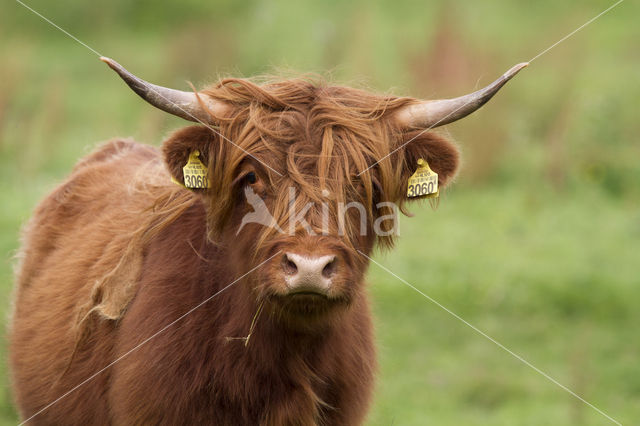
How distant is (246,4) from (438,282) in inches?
497

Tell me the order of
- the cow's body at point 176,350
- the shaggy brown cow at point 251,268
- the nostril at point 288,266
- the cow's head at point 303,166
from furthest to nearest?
the cow's body at point 176,350 < the shaggy brown cow at point 251,268 < the cow's head at point 303,166 < the nostril at point 288,266

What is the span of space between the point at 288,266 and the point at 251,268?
1.39ft

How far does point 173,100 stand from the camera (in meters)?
3.89

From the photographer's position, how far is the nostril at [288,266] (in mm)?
3451

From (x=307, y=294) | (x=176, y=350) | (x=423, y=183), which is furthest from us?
(x=423, y=183)

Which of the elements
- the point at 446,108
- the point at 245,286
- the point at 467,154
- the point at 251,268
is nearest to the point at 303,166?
the point at 251,268

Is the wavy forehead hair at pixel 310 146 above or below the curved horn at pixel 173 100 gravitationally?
below

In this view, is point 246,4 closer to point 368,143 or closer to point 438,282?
point 438,282

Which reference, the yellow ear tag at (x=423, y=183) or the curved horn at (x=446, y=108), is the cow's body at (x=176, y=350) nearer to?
the yellow ear tag at (x=423, y=183)

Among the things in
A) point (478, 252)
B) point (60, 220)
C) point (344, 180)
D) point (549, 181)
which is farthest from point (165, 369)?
point (549, 181)

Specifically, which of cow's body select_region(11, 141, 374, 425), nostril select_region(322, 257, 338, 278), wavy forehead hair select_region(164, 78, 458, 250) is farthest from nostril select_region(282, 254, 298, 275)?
cow's body select_region(11, 141, 374, 425)

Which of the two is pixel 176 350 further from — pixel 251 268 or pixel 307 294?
pixel 307 294

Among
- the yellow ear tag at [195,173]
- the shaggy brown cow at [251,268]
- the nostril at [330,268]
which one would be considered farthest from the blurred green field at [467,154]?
the nostril at [330,268]

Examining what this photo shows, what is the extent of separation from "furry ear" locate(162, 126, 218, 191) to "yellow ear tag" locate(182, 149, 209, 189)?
0.09 feet
